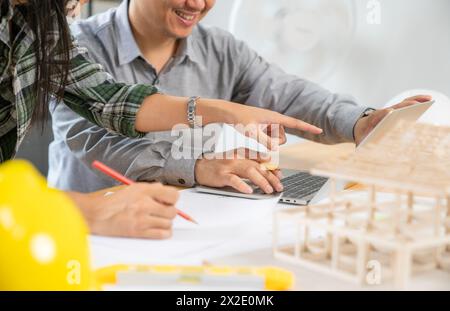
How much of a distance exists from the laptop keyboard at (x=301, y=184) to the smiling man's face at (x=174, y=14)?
544mm

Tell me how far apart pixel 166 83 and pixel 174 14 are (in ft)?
0.67

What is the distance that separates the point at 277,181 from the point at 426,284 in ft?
1.85

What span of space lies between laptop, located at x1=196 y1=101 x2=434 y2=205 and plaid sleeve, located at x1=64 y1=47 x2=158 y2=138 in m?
0.23

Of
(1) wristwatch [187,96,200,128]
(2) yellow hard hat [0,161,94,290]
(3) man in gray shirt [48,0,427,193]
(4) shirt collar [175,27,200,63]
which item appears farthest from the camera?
(4) shirt collar [175,27,200,63]

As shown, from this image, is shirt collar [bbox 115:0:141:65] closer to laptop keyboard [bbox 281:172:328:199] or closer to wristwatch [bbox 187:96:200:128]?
wristwatch [bbox 187:96:200:128]

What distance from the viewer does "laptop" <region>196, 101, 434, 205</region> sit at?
129cm

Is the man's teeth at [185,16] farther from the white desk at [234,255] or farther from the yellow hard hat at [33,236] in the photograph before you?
the yellow hard hat at [33,236]

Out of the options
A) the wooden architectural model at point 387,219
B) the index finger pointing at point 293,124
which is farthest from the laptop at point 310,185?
the wooden architectural model at point 387,219

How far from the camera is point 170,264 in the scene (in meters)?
0.93

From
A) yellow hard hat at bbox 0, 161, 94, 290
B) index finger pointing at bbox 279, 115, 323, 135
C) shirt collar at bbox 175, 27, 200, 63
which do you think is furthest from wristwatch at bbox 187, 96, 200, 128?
yellow hard hat at bbox 0, 161, 94, 290

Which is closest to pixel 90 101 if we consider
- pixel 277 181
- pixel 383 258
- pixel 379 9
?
pixel 277 181

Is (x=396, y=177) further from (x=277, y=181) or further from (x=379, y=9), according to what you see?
(x=379, y=9)

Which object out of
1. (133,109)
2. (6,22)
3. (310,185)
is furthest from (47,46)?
(310,185)

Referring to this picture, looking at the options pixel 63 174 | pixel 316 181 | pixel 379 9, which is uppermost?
pixel 379 9
